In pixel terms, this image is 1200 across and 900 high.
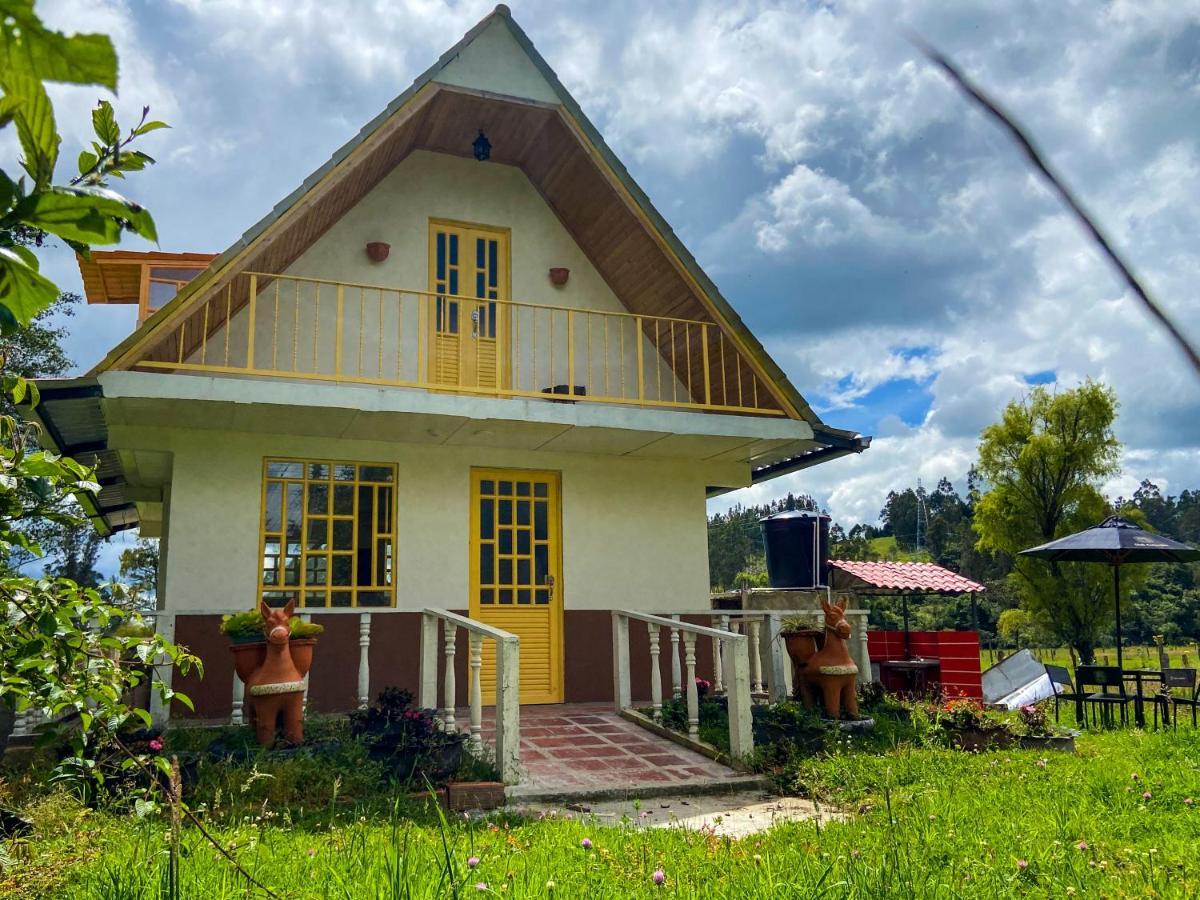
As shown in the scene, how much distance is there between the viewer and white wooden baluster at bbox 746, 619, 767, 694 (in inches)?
393

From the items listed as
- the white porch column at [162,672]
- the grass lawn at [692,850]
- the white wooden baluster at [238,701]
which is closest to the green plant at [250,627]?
the white wooden baluster at [238,701]

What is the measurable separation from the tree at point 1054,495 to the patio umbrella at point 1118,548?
33.6 feet

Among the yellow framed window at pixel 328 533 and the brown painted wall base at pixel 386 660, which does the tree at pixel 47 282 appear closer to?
the brown painted wall base at pixel 386 660

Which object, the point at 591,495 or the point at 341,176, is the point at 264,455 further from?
the point at 591,495

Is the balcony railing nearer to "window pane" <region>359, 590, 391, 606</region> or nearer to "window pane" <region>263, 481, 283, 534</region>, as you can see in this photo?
"window pane" <region>263, 481, 283, 534</region>

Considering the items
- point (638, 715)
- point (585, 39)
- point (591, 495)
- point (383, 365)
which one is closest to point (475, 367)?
point (383, 365)

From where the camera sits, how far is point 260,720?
22.7 feet

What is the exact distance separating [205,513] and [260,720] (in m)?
3.12

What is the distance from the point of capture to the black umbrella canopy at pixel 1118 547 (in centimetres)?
1105

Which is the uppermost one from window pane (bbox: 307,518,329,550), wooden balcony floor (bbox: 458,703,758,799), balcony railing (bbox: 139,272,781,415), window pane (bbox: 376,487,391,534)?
balcony railing (bbox: 139,272,781,415)

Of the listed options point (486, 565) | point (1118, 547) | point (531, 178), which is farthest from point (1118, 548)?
point (531, 178)

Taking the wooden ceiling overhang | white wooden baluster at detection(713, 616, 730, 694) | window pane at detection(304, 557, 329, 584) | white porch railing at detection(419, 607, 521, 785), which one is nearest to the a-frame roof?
the wooden ceiling overhang

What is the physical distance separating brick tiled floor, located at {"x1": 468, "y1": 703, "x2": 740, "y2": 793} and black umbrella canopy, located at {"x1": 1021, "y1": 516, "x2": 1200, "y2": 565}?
608 cm

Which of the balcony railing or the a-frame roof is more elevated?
the a-frame roof
